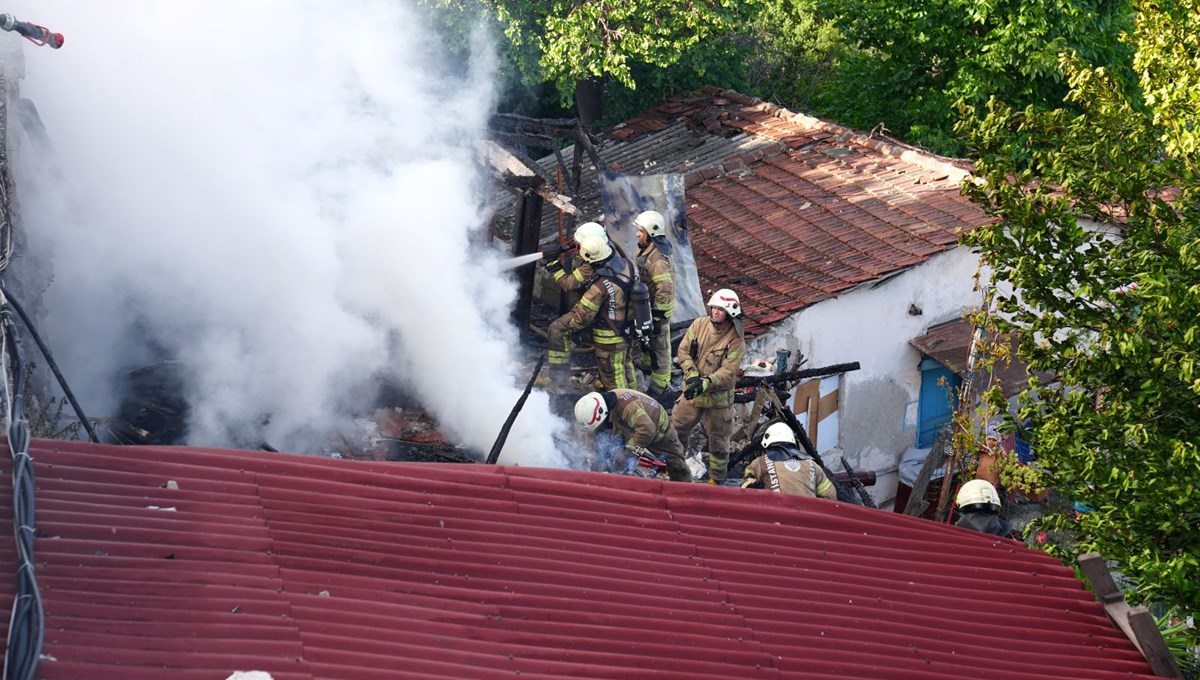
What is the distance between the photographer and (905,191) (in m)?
14.1

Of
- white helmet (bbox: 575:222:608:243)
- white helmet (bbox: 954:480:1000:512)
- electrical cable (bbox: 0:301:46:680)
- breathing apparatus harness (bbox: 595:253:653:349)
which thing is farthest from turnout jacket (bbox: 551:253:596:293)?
electrical cable (bbox: 0:301:46:680)

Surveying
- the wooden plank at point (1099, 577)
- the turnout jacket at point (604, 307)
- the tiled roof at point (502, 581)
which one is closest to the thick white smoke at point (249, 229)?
the turnout jacket at point (604, 307)

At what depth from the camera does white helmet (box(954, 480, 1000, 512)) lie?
8.67 m

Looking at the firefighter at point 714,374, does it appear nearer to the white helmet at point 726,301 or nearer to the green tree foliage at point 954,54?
the white helmet at point 726,301

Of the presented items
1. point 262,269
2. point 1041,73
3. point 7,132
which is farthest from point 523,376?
point 1041,73

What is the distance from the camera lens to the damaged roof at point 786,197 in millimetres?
12617

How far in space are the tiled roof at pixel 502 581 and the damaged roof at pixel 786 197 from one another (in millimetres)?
5998

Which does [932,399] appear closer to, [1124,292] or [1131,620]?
[1124,292]

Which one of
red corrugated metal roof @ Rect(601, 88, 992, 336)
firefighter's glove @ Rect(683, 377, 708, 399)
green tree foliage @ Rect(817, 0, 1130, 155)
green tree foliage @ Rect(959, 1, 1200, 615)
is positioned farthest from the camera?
green tree foliage @ Rect(817, 0, 1130, 155)

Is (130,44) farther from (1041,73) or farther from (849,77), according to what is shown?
(849,77)

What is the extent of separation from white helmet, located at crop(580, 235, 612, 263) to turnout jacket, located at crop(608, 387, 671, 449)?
1.46 m

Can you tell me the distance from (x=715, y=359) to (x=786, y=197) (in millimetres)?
4912

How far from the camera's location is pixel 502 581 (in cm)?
478

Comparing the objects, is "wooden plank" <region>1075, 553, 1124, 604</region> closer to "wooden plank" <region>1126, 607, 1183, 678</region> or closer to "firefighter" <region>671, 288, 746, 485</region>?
"wooden plank" <region>1126, 607, 1183, 678</region>
